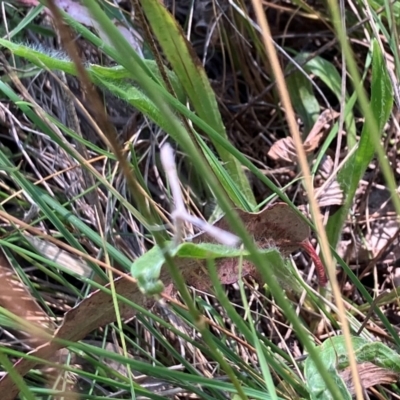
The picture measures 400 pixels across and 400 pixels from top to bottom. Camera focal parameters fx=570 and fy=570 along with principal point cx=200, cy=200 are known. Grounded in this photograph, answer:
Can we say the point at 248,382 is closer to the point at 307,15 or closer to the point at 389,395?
the point at 389,395

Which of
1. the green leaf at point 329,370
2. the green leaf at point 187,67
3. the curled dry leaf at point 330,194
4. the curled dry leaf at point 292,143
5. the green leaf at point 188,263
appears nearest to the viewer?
the green leaf at point 188,263

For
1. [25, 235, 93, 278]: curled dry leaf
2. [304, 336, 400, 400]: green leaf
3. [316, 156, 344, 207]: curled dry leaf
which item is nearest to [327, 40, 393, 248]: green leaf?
[316, 156, 344, 207]: curled dry leaf

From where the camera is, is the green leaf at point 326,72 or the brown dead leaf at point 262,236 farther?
the green leaf at point 326,72

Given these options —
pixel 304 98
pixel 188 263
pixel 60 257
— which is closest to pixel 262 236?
pixel 188 263

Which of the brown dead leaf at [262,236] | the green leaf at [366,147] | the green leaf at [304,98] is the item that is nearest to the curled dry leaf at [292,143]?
the green leaf at [304,98]

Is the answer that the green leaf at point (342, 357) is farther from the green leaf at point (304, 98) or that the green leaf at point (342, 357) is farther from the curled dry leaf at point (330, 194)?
the green leaf at point (304, 98)

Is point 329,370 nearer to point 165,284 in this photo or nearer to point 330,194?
point 165,284
